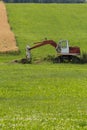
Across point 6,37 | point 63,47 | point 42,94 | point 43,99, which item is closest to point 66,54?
point 63,47

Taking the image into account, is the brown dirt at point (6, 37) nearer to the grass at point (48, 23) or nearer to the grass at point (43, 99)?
the grass at point (48, 23)

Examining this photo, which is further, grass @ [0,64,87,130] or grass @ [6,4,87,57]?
grass @ [6,4,87,57]

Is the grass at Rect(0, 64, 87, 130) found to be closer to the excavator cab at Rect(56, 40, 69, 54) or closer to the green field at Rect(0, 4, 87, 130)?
the green field at Rect(0, 4, 87, 130)

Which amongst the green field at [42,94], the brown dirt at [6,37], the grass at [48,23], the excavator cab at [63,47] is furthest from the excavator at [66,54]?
the brown dirt at [6,37]

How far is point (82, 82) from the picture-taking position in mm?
26625

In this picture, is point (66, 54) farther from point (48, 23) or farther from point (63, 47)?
point (48, 23)

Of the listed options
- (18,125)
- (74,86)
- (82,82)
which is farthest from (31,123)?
(82,82)

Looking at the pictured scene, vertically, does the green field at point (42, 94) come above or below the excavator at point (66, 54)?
above

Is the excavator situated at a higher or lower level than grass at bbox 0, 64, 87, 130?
lower

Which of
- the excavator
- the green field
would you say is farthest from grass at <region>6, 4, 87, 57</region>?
the excavator

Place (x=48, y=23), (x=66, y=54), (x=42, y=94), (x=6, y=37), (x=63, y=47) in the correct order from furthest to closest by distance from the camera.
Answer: (x=48, y=23) < (x=6, y=37) < (x=63, y=47) < (x=66, y=54) < (x=42, y=94)

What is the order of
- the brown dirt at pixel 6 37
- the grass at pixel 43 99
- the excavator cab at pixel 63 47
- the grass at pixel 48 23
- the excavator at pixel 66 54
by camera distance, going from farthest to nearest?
the grass at pixel 48 23 < the brown dirt at pixel 6 37 < the excavator cab at pixel 63 47 < the excavator at pixel 66 54 < the grass at pixel 43 99

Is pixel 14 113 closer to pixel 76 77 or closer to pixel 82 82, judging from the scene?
pixel 82 82

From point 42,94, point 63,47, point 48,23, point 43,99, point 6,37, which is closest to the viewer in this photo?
point 43,99
